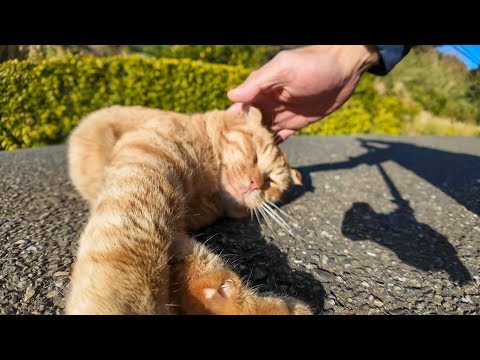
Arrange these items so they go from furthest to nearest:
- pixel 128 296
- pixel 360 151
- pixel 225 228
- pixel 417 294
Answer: pixel 360 151
pixel 225 228
pixel 417 294
pixel 128 296

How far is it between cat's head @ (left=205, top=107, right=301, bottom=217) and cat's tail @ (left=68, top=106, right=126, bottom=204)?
0.91m

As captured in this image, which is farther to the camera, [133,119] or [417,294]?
[133,119]

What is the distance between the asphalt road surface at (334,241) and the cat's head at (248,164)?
0.19 m

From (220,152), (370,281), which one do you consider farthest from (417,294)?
(220,152)

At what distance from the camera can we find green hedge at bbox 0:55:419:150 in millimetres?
2082

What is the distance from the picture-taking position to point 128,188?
4.52 ft

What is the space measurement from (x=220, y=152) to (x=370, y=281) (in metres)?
1.56

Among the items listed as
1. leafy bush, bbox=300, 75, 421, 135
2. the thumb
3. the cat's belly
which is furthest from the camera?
leafy bush, bbox=300, 75, 421, 135

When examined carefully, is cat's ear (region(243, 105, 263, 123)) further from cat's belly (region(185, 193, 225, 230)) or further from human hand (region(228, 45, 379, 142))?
cat's belly (region(185, 193, 225, 230))

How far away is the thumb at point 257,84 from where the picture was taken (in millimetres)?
2732

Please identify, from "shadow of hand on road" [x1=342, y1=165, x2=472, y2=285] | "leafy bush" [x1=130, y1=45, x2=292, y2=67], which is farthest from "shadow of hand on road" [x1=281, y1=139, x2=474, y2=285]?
"leafy bush" [x1=130, y1=45, x2=292, y2=67]

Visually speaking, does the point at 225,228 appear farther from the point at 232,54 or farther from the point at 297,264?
the point at 232,54

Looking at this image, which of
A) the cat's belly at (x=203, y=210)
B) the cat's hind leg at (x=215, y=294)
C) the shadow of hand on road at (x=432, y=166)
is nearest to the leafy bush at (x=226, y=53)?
the shadow of hand on road at (x=432, y=166)

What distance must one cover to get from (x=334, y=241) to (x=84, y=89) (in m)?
2.92
